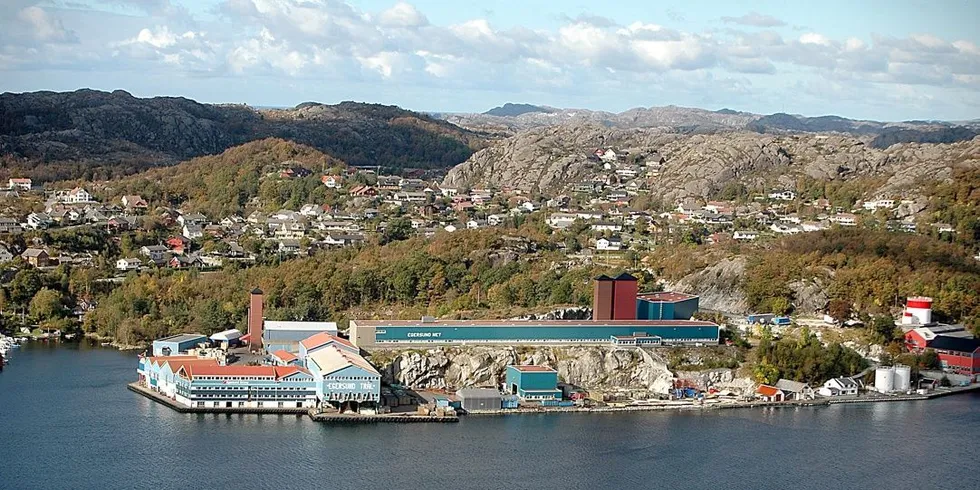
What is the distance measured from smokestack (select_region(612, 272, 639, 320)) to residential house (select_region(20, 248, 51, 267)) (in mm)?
15643

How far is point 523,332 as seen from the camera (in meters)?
21.7

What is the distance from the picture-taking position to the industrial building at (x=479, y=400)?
1933 centimetres

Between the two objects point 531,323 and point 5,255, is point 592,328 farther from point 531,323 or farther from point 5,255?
point 5,255

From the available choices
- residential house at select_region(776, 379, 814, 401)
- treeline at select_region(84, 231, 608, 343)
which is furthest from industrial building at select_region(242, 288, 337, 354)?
residential house at select_region(776, 379, 814, 401)

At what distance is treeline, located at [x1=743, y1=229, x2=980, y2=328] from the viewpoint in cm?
2578

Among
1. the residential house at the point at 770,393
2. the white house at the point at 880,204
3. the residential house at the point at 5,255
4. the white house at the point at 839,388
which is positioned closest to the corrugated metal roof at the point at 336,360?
the residential house at the point at 770,393

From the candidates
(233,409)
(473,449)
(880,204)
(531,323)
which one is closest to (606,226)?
(880,204)

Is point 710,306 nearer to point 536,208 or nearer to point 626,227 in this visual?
point 626,227

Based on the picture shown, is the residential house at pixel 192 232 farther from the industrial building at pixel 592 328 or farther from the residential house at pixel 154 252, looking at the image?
the industrial building at pixel 592 328

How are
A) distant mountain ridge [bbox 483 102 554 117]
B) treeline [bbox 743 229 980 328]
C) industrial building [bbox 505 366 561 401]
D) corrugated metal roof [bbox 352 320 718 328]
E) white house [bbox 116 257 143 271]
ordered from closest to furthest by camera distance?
industrial building [bbox 505 366 561 401]
corrugated metal roof [bbox 352 320 718 328]
treeline [bbox 743 229 980 328]
white house [bbox 116 257 143 271]
distant mountain ridge [bbox 483 102 554 117]

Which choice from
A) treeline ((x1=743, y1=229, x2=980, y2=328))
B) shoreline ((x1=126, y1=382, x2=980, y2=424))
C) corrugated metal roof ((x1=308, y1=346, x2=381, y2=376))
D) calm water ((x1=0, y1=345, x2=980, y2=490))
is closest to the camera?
calm water ((x1=0, y1=345, x2=980, y2=490))

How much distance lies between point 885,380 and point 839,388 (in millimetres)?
1107

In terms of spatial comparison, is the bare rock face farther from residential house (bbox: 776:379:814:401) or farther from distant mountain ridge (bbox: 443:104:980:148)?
distant mountain ridge (bbox: 443:104:980:148)

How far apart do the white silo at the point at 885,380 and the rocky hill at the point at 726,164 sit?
54.8ft
